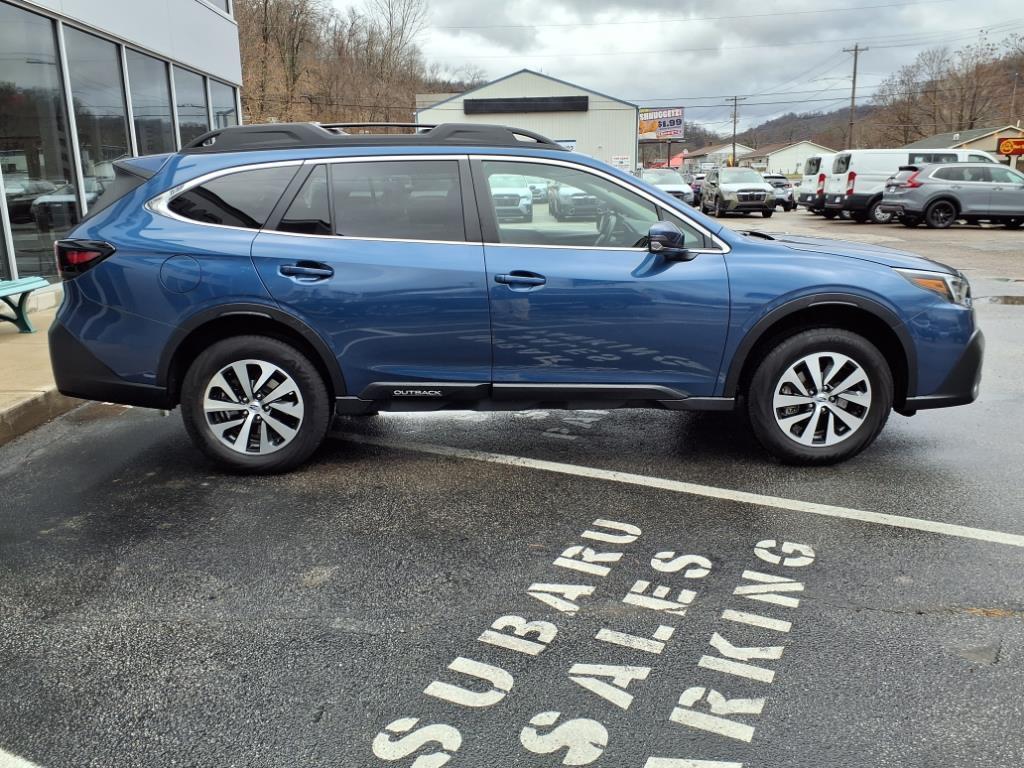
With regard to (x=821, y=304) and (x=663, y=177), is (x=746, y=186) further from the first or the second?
(x=821, y=304)

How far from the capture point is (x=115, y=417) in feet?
19.7

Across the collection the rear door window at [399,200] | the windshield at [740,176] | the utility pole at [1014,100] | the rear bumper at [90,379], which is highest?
the utility pole at [1014,100]

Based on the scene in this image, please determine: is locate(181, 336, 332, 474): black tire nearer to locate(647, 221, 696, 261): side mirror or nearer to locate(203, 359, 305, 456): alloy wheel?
locate(203, 359, 305, 456): alloy wheel

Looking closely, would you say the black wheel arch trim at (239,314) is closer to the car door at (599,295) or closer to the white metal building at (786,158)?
the car door at (599,295)

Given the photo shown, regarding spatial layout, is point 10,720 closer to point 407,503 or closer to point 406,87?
point 407,503

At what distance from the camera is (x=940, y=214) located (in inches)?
885

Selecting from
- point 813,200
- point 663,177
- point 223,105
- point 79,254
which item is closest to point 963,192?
point 813,200

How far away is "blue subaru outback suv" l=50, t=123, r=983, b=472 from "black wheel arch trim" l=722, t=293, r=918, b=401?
0.03 feet

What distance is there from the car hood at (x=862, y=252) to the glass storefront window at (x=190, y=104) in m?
11.6

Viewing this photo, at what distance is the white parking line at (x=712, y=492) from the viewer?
3842 mm

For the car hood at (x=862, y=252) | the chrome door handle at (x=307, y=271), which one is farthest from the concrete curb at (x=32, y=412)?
the car hood at (x=862, y=252)

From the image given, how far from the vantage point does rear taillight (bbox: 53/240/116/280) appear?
176 inches

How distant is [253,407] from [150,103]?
10141 mm

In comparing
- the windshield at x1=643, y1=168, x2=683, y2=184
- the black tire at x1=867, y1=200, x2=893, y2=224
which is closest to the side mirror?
the black tire at x1=867, y1=200, x2=893, y2=224
